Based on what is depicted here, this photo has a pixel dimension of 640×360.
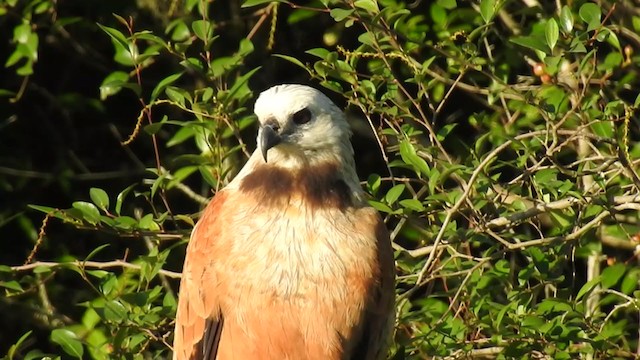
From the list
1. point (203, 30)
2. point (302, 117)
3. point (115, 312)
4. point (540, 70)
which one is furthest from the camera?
point (540, 70)

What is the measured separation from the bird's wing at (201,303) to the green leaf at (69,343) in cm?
34

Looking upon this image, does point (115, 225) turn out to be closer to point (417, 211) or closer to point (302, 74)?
point (417, 211)

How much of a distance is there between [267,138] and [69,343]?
1007mm

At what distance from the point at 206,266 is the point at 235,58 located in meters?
0.82

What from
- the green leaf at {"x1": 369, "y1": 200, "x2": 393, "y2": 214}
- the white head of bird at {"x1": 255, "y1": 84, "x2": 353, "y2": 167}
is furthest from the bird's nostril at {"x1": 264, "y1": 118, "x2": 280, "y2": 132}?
the green leaf at {"x1": 369, "y1": 200, "x2": 393, "y2": 214}

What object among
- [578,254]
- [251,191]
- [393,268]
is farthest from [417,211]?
[578,254]

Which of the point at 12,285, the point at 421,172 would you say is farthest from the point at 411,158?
the point at 12,285

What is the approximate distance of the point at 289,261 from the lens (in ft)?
14.3

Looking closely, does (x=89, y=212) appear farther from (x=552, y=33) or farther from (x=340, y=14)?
(x=552, y=33)

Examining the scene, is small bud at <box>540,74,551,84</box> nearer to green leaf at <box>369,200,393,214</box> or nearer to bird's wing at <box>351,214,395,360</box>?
green leaf at <box>369,200,393,214</box>

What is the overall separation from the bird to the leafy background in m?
0.14

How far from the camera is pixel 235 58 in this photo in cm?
479

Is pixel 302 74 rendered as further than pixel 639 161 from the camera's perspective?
Yes

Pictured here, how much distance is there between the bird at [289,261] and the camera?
14.3 ft
